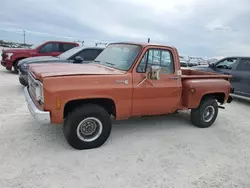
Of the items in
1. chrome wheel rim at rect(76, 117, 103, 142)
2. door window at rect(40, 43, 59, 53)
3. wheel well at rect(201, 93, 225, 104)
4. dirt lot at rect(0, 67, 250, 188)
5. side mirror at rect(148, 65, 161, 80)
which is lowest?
dirt lot at rect(0, 67, 250, 188)

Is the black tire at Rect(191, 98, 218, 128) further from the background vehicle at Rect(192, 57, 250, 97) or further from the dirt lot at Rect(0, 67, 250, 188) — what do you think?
the background vehicle at Rect(192, 57, 250, 97)

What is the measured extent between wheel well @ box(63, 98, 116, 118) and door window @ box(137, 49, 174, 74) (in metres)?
0.81

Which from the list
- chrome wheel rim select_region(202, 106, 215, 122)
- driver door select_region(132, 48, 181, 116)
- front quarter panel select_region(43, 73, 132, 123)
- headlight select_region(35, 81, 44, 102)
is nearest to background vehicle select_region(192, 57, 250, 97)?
chrome wheel rim select_region(202, 106, 215, 122)

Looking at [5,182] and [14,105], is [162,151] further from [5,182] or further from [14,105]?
[14,105]

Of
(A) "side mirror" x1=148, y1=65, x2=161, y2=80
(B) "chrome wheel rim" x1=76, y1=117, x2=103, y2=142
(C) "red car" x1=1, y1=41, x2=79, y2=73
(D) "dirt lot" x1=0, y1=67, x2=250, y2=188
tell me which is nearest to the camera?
(D) "dirt lot" x1=0, y1=67, x2=250, y2=188

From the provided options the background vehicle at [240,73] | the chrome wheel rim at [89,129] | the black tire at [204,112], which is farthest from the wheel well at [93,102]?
the background vehicle at [240,73]

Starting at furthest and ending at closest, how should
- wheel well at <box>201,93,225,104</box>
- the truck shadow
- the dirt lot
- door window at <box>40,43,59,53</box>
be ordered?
1. door window at <box>40,43,59,53</box>
2. wheel well at <box>201,93,225,104</box>
3. the truck shadow
4. the dirt lot

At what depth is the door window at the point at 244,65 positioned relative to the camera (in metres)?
8.52

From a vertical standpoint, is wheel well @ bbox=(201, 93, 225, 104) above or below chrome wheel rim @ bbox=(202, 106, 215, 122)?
above

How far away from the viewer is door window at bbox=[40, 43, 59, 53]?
1110cm

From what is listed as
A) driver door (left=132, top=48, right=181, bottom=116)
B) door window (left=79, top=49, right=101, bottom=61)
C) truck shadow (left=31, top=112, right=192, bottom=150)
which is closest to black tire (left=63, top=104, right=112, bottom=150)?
truck shadow (left=31, top=112, right=192, bottom=150)

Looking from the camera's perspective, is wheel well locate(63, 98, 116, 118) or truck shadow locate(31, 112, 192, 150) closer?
wheel well locate(63, 98, 116, 118)

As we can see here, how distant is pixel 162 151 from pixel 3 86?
6.67 meters

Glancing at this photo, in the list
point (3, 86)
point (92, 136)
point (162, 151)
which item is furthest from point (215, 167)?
point (3, 86)
